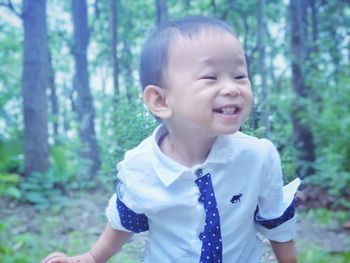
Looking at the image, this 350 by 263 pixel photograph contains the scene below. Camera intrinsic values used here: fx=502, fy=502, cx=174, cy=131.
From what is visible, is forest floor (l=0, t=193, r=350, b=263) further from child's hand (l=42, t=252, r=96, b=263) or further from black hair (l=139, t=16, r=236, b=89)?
black hair (l=139, t=16, r=236, b=89)

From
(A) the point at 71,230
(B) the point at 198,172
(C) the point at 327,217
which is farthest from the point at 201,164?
(C) the point at 327,217

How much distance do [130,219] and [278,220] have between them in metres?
0.27

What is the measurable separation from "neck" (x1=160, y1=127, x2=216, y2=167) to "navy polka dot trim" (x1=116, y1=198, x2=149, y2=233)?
0.41 ft

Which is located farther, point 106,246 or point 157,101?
point 106,246

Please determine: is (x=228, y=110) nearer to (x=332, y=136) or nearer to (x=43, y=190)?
(x=43, y=190)

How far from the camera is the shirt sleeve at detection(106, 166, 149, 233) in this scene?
2.91ft

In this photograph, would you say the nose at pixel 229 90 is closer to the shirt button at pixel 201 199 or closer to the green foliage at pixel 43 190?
the shirt button at pixel 201 199

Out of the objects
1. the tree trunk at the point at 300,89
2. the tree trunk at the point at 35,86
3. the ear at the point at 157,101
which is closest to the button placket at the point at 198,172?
the ear at the point at 157,101

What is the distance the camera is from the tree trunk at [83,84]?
2.45 m

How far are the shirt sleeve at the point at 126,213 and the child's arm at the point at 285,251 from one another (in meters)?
0.25

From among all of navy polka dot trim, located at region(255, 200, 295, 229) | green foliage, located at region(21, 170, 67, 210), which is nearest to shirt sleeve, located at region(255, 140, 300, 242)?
navy polka dot trim, located at region(255, 200, 295, 229)

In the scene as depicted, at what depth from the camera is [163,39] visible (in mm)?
829

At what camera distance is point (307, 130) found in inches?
135

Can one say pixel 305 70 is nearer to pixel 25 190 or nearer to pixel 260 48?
pixel 260 48
